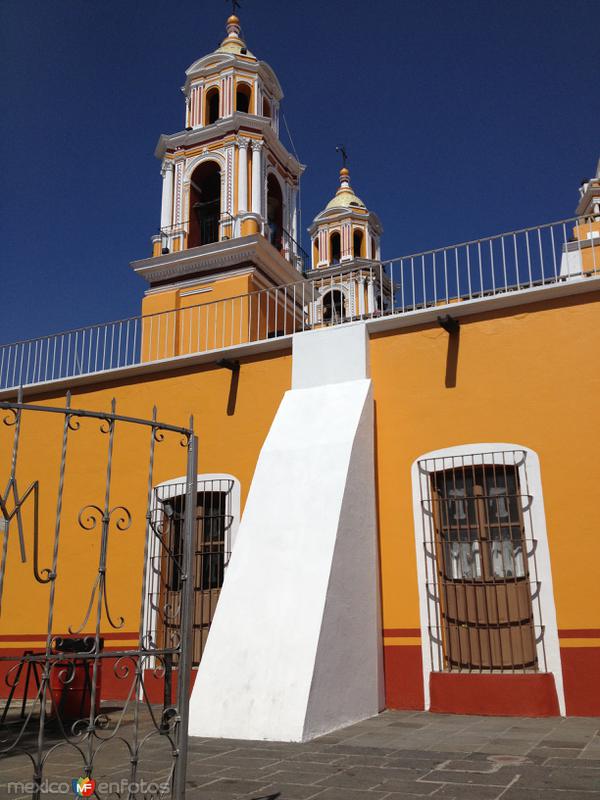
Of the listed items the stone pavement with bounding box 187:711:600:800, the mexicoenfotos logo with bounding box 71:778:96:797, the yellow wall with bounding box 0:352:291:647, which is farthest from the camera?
the yellow wall with bounding box 0:352:291:647

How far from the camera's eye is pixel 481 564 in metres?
7.28

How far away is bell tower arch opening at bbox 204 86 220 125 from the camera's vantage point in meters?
18.1

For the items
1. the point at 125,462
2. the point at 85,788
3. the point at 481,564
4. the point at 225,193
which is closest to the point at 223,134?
the point at 225,193

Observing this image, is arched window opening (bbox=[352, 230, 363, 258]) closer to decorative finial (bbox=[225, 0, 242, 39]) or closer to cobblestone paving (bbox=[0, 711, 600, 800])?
decorative finial (bbox=[225, 0, 242, 39])

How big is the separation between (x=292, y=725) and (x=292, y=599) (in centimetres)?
104

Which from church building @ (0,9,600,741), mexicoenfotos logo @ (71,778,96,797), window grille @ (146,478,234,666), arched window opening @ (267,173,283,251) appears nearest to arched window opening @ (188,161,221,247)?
arched window opening @ (267,173,283,251)

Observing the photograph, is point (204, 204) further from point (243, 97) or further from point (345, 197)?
point (345, 197)

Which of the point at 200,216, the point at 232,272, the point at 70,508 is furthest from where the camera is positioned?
the point at 200,216

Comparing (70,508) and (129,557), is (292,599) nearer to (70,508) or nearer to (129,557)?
(129,557)

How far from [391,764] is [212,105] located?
665 inches

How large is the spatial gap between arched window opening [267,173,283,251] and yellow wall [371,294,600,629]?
32.7 ft

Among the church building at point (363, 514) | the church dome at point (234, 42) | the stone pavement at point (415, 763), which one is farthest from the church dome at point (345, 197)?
the stone pavement at point (415, 763)

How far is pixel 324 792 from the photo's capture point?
4.12 m

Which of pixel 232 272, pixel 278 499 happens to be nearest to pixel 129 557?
pixel 278 499
